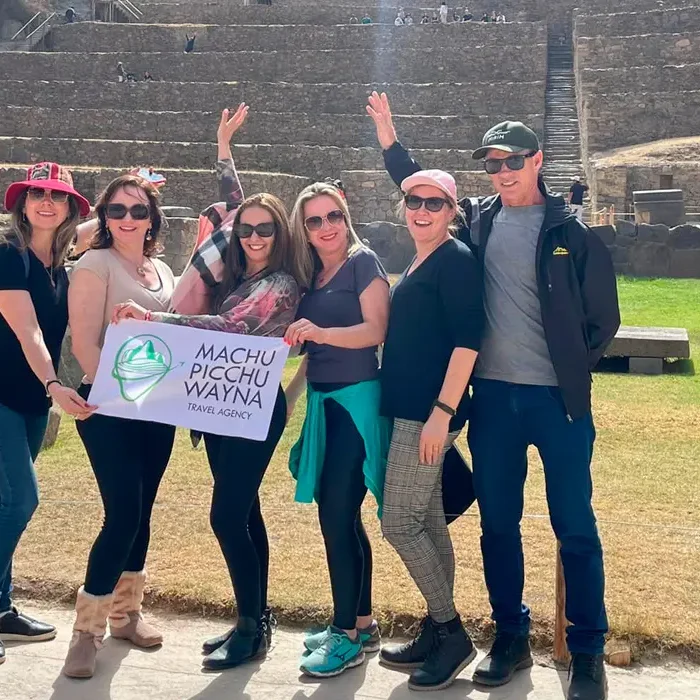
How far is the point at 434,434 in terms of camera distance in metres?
3.68

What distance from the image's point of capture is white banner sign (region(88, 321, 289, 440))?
3924 millimetres

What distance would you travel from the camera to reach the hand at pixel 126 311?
12.8 ft

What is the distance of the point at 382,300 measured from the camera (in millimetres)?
3902

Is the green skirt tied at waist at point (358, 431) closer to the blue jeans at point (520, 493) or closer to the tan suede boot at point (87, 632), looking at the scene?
the blue jeans at point (520, 493)

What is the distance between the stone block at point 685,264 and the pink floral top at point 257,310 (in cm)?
1441

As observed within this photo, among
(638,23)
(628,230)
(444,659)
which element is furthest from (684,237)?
(638,23)

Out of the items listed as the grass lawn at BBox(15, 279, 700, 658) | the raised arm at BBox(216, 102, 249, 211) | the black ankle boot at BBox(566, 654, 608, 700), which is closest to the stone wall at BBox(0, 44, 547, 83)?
the grass lawn at BBox(15, 279, 700, 658)

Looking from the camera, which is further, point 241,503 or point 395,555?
point 395,555

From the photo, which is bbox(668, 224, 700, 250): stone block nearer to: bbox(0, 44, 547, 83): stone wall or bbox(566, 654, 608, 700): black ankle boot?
bbox(566, 654, 608, 700): black ankle boot

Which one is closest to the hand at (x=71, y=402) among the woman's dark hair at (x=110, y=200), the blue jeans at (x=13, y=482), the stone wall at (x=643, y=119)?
the blue jeans at (x=13, y=482)

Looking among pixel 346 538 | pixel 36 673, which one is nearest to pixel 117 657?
pixel 36 673

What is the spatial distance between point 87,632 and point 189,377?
3.50 feet

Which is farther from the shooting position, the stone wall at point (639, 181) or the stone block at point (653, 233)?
the stone wall at point (639, 181)

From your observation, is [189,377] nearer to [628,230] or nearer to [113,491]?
[113,491]
